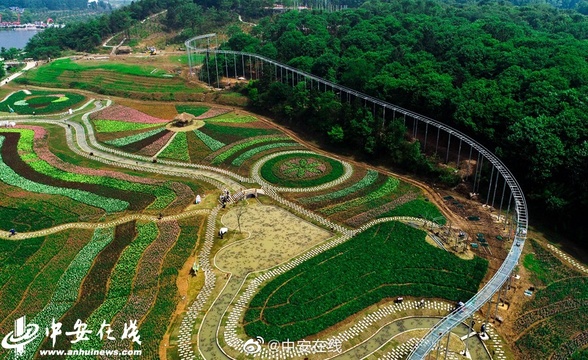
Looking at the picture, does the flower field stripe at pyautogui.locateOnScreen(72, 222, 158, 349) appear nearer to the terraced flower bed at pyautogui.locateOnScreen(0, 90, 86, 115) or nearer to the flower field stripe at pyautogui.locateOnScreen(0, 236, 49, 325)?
the flower field stripe at pyautogui.locateOnScreen(0, 236, 49, 325)

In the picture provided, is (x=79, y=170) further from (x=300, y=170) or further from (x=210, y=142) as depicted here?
(x=300, y=170)

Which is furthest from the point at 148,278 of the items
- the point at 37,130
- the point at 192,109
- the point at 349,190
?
the point at 192,109

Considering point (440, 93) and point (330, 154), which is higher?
point (440, 93)

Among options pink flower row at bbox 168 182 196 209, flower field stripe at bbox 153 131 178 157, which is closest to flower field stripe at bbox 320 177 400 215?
pink flower row at bbox 168 182 196 209

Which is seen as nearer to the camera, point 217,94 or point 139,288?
point 139,288

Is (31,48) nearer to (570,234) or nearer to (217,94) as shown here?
(217,94)

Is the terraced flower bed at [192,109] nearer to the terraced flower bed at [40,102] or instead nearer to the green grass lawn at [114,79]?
the green grass lawn at [114,79]

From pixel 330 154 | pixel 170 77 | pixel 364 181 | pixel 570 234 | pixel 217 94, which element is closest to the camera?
pixel 570 234

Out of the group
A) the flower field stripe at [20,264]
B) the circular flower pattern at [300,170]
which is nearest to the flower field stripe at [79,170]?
the flower field stripe at [20,264]

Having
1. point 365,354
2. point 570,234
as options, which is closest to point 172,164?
point 365,354
